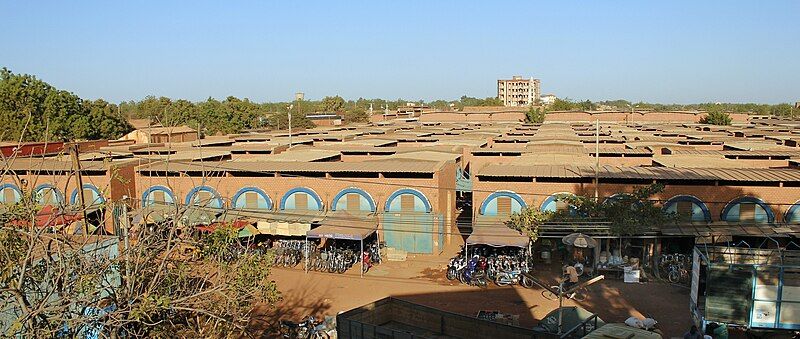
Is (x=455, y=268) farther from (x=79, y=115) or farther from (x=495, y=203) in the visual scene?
(x=79, y=115)

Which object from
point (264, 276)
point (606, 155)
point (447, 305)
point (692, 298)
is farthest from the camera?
point (606, 155)

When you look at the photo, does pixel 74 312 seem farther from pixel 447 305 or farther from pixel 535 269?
pixel 535 269

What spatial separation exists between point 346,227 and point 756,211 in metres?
13.6

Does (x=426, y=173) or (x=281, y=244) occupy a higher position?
(x=426, y=173)

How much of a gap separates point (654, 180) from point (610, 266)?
3419 mm

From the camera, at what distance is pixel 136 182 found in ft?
88.7

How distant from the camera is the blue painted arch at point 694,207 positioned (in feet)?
68.7

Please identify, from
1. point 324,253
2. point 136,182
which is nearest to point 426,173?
point 324,253

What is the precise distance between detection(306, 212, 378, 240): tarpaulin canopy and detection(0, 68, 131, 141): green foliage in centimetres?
2960

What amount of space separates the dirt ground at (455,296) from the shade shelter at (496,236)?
4.48 ft

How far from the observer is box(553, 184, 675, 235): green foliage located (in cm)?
1977

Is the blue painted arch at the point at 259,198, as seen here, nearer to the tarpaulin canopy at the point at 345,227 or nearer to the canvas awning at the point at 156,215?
the tarpaulin canopy at the point at 345,227

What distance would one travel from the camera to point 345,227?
21812 mm

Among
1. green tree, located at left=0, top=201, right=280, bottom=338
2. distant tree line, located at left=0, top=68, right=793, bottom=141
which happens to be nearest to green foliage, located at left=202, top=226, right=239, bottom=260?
green tree, located at left=0, top=201, right=280, bottom=338
